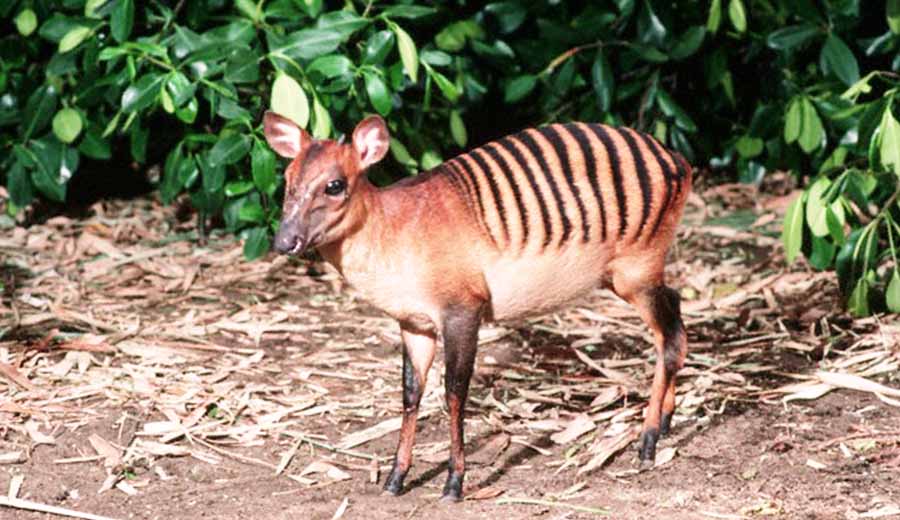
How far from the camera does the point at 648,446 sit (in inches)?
202

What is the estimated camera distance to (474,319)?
15.6 feet

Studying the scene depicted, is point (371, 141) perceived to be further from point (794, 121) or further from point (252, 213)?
point (794, 121)

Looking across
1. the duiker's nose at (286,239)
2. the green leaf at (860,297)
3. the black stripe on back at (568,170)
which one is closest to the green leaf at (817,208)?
the green leaf at (860,297)

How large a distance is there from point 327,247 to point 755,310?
294 cm

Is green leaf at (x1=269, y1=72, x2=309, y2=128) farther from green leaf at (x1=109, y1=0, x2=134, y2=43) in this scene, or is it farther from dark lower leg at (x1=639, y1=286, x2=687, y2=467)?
dark lower leg at (x1=639, y1=286, x2=687, y2=467)

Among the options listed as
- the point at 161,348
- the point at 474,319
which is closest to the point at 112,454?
the point at 161,348

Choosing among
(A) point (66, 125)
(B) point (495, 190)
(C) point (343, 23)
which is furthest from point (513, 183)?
(A) point (66, 125)

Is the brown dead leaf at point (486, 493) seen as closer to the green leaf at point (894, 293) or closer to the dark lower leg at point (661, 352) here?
the dark lower leg at point (661, 352)

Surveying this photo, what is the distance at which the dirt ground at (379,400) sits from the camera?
4816 millimetres

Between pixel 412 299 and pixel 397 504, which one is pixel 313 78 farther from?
pixel 397 504

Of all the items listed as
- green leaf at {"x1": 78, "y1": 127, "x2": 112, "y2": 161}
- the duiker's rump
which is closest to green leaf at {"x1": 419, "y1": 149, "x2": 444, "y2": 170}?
green leaf at {"x1": 78, "y1": 127, "x2": 112, "y2": 161}

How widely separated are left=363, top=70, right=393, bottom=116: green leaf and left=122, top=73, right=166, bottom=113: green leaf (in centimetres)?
98

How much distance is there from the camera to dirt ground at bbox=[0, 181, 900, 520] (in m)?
4.82

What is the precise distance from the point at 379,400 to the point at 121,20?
2322 millimetres
